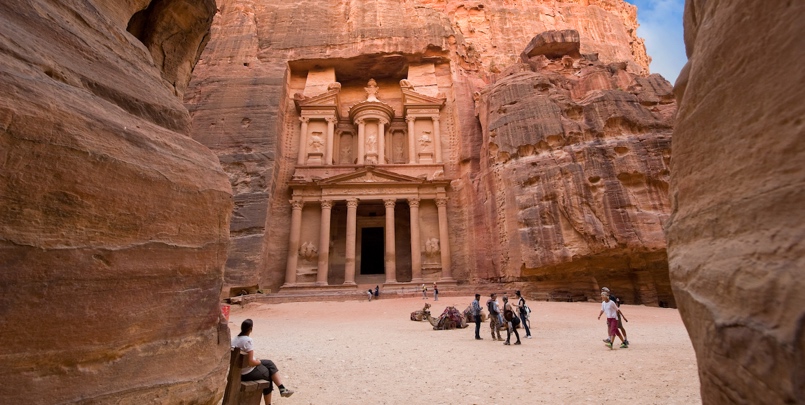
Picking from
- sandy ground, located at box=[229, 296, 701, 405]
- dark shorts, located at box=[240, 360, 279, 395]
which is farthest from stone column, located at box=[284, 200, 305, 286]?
dark shorts, located at box=[240, 360, 279, 395]

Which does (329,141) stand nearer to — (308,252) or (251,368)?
(308,252)

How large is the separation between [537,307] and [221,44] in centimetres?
2547

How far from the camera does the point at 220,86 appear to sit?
78.2ft

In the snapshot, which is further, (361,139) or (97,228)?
(361,139)

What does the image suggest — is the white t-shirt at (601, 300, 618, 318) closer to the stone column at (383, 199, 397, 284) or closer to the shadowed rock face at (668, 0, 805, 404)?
the shadowed rock face at (668, 0, 805, 404)

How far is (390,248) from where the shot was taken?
2139 centimetres

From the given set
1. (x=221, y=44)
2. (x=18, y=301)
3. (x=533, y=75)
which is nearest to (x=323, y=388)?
(x=18, y=301)

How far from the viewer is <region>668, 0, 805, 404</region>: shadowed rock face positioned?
1254 millimetres

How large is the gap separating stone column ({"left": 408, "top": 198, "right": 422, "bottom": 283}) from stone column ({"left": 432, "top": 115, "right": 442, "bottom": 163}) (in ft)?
11.9

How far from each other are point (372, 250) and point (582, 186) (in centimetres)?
1547

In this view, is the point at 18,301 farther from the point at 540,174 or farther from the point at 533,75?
the point at 533,75

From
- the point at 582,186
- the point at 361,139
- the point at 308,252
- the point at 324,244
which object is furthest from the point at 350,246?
the point at 582,186

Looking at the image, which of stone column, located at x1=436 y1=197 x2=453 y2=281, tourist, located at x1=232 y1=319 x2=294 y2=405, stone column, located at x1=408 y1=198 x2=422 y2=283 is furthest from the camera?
stone column, located at x1=408 y1=198 x2=422 y2=283

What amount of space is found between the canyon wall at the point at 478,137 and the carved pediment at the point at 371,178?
2.70m
